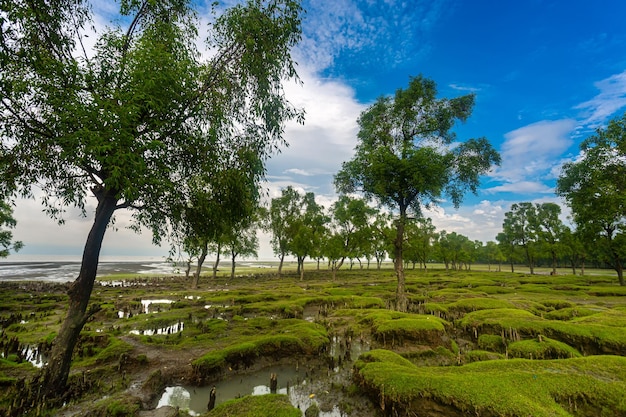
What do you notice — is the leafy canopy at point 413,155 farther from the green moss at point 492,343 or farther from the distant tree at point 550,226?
the distant tree at point 550,226

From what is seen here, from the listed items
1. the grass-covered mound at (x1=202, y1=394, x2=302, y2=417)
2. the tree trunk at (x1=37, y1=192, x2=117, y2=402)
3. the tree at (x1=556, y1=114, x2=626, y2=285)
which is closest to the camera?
the grass-covered mound at (x1=202, y1=394, x2=302, y2=417)

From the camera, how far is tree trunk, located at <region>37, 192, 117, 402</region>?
754 cm

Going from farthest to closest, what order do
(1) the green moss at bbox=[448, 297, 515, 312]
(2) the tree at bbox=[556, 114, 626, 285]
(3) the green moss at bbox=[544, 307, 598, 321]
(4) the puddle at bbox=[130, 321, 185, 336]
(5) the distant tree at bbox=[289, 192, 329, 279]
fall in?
1. (5) the distant tree at bbox=[289, 192, 329, 279]
2. (2) the tree at bbox=[556, 114, 626, 285]
3. (1) the green moss at bbox=[448, 297, 515, 312]
4. (3) the green moss at bbox=[544, 307, 598, 321]
5. (4) the puddle at bbox=[130, 321, 185, 336]

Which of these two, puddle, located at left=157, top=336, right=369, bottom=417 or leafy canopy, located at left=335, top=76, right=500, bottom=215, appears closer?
puddle, located at left=157, top=336, right=369, bottom=417

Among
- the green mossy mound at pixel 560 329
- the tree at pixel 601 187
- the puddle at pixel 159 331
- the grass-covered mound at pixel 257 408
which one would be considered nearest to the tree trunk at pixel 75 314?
the grass-covered mound at pixel 257 408

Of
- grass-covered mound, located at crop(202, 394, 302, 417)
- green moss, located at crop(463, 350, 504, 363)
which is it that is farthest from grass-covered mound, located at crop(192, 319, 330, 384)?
green moss, located at crop(463, 350, 504, 363)

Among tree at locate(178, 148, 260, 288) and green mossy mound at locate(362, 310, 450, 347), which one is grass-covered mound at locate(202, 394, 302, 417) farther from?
green mossy mound at locate(362, 310, 450, 347)

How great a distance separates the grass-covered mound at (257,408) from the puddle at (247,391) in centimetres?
119

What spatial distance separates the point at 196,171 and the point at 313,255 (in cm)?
4970

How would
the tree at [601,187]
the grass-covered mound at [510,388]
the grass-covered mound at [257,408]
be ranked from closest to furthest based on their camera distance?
the grass-covered mound at [510,388], the grass-covered mound at [257,408], the tree at [601,187]

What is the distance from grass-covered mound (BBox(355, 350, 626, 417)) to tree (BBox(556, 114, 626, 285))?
27.0m

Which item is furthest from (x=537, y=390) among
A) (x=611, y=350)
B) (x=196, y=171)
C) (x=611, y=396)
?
(x=196, y=171)

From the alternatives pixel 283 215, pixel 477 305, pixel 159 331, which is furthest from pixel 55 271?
pixel 477 305

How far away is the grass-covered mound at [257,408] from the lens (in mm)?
6193
